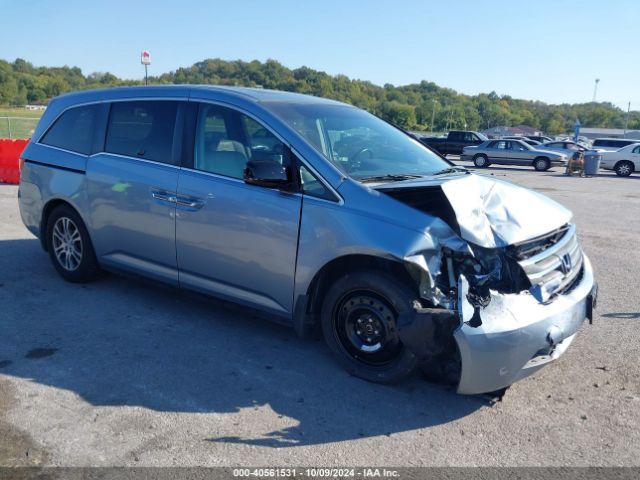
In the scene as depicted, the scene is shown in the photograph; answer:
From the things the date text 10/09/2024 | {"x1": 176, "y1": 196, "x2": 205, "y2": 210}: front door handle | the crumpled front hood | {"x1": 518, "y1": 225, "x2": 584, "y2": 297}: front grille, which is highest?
the crumpled front hood

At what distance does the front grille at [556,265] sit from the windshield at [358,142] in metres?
1.11

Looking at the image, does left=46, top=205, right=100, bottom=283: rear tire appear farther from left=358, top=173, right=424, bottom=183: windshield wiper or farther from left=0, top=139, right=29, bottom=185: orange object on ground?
left=0, top=139, right=29, bottom=185: orange object on ground

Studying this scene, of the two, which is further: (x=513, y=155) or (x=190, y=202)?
(x=513, y=155)

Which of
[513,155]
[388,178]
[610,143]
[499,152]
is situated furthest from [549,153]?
[388,178]

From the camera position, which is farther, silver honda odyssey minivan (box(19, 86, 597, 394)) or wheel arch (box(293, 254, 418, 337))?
wheel arch (box(293, 254, 418, 337))

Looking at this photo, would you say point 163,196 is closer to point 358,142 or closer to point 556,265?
point 358,142

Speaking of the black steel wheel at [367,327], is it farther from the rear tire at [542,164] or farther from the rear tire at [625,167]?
the rear tire at [542,164]

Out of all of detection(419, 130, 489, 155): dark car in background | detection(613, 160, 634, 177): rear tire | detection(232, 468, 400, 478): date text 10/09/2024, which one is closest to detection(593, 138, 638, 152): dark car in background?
detection(613, 160, 634, 177): rear tire

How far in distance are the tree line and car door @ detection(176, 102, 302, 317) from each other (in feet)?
6.98

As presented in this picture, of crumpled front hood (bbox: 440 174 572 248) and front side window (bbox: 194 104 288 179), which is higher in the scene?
front side window (bbox: 194 104 288 179)

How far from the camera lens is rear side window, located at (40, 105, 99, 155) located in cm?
535

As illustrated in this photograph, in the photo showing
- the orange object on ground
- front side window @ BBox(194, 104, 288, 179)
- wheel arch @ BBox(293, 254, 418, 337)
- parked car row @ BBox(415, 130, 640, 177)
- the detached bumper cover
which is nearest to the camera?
the detached bumper cover

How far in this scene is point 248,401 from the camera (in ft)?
11.6

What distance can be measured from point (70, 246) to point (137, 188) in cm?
136
